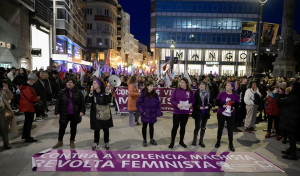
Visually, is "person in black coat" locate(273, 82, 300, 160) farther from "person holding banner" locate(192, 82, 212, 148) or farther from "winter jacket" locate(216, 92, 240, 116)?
"person holding banner" locate(192, 82, 212, 148)

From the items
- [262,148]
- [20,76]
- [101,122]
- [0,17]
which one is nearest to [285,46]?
[262,148]

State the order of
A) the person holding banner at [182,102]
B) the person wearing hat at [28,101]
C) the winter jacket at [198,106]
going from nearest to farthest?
the person holding banner at [182,102] → the person wearing hat at [28,101] → the winter jacket at [198,106]

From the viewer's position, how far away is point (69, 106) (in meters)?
5.72

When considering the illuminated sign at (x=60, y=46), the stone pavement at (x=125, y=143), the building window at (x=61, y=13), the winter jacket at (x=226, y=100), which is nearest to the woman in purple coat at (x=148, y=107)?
the stone pavement at (x=125, y=143)

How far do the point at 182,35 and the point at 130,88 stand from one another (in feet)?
161

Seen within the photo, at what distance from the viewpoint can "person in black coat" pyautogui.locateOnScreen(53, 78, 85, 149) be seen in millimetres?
5645

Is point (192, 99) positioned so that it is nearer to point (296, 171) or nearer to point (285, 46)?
point (296, 171)

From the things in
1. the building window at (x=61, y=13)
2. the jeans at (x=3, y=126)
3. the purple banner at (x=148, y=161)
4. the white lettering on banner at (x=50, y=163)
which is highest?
the building window at (x=61, y=13)

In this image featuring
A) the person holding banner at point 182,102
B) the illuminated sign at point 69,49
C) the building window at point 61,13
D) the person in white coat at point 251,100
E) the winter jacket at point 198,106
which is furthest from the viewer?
the illuminated sign at point 69,49

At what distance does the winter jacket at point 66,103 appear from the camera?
5637mm

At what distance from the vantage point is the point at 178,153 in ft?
18.7

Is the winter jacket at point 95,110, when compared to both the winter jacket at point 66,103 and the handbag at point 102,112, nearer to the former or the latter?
the handbag at point 102,112

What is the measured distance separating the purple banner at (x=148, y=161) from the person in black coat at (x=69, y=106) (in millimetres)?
749

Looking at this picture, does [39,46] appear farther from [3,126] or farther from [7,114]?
[3,126]
